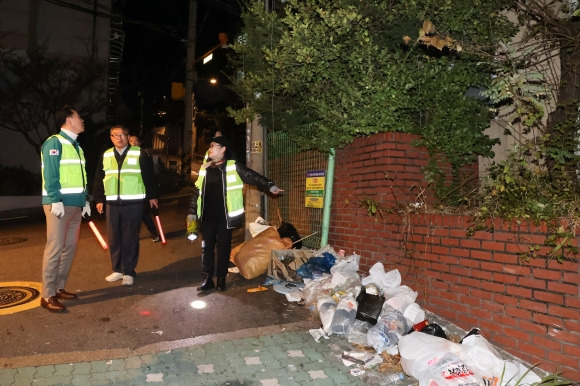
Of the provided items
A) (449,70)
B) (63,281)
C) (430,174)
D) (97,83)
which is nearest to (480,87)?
(449,70)

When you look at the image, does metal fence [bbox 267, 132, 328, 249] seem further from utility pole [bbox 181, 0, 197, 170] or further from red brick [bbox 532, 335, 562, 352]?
utility pole [bbox 181, 0, 197, 170]

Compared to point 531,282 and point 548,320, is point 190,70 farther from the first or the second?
point 548,320

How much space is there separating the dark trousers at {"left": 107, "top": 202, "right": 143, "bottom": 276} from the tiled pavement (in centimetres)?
213

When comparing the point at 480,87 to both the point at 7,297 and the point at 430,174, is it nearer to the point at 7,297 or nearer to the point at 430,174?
the point at 430,174

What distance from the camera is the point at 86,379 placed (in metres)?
3.20

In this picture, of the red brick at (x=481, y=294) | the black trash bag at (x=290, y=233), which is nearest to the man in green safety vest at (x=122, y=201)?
the black trash bag at (x=290, y=233)

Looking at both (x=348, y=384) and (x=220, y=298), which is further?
(x=220, y=298)

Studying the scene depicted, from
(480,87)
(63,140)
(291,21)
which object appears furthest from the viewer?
(480,87)

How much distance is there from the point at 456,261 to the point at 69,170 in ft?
13.3

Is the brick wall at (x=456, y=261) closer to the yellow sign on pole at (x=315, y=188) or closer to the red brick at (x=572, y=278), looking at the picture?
the red brick at (x=572, y=278)

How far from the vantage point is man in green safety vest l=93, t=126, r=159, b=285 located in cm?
545

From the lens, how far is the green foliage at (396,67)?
4.94 metres

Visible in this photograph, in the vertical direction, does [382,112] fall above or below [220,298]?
above

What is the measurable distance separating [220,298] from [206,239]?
0.74 m
